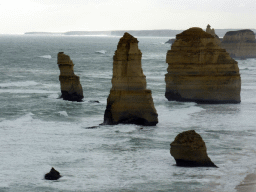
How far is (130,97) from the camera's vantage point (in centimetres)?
2784

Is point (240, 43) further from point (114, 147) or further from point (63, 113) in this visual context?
point (114, 147)

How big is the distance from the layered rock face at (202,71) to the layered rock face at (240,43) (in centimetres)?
7323

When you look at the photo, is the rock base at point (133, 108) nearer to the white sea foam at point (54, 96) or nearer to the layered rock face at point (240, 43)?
the white sea foam at point (54, 96)

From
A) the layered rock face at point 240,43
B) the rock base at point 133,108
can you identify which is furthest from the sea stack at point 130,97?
the layered rock face at point 240,43

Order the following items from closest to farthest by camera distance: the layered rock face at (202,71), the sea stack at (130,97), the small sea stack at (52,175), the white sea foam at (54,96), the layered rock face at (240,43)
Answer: the small sea stack at (52,175) → the sea stack at (130,97) → the layered rock face at (202,71) → the white sea foam at (54,96) → the layered rock face at (240,43)

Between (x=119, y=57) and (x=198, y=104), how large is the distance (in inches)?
417

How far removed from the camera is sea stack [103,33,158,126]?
27.8 meters

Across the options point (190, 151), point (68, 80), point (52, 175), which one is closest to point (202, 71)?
point (68, 80)

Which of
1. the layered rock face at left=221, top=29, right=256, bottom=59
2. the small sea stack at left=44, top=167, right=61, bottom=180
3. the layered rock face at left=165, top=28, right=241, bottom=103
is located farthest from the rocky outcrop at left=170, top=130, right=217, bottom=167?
the layered rock face at left=221, top=29, right=256, bottom=59

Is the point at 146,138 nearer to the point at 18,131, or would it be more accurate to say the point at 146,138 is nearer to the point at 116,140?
the point at 116,140

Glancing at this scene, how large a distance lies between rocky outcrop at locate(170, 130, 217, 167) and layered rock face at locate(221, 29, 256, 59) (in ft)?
301

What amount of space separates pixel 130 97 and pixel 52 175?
1107cm

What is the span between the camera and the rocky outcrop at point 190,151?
62.3 feet

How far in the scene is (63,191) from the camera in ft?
53.6
